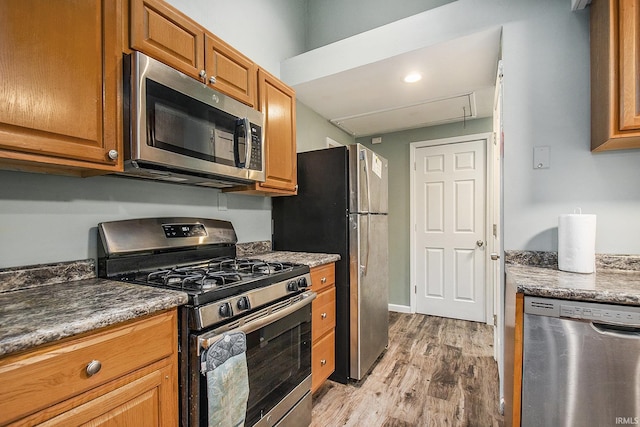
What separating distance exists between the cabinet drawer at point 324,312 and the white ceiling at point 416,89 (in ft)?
5.59

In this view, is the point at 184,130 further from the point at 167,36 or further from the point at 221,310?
the point at 221,310

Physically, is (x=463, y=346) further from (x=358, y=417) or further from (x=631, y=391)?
(x=631, y=391)

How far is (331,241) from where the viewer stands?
7.13ft

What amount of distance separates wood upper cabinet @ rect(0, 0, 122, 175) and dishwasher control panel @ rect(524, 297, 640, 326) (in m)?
1.79

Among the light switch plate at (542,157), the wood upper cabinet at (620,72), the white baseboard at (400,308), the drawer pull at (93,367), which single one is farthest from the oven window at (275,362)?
the white baseboard at (400,308)

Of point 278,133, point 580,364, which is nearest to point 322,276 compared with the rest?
point 278,133

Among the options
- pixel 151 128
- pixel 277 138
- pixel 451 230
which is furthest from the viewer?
pixel 451 230

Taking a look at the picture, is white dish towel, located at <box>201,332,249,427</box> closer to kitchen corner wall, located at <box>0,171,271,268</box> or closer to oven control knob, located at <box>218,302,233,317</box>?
oven control knob, located at <box>218,302,233,317</box>

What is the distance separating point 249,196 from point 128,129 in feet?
3.72

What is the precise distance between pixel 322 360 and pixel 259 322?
0.93 metres

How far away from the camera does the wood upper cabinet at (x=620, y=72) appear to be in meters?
1.29

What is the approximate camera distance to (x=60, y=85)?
39.3 inches

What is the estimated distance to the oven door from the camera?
104 cm

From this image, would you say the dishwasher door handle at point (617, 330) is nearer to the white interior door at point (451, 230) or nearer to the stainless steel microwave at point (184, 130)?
the stainless steel microwave at point (184, 130)
